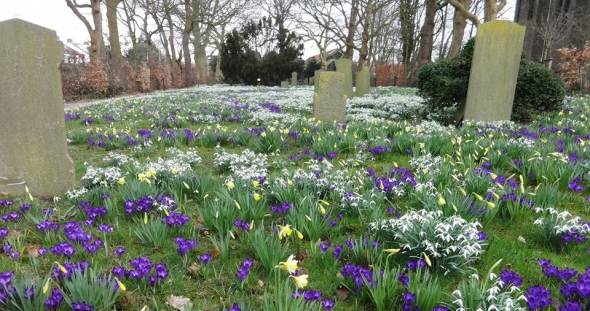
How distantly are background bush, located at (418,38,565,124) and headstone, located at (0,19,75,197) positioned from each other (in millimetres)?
7232

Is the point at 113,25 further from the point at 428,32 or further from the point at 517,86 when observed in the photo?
the point at 517,86

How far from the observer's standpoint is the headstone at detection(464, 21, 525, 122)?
736 centimetres

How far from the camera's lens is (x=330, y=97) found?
8.28 meters

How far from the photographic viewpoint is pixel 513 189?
316cm

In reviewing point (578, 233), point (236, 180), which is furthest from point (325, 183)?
point (578, 233)

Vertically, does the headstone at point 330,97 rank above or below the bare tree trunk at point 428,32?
below

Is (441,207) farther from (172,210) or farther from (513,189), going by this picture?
(172,210)

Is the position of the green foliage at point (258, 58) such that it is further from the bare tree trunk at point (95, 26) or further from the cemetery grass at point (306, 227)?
the cemetery grass at point (306, 227)

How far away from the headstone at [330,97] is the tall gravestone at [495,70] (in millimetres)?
2688

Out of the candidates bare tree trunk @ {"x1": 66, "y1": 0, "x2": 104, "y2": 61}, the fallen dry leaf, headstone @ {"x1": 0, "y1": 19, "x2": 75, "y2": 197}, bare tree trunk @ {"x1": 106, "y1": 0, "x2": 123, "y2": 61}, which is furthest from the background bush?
bare tree trunk @ {"x1": 106, "y1": 0, "x2": 123, "y2": 61}

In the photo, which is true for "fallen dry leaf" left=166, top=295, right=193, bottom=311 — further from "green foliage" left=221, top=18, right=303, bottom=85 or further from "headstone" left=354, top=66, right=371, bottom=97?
"green foliage" left=221, top=18, right=303, bottom=85

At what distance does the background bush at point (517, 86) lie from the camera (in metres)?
7.80

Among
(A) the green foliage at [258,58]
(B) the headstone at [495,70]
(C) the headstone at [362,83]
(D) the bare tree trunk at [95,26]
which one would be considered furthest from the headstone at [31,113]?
(A) the green foliage at [258,58]

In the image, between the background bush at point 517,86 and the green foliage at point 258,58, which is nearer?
the background bush at point 517,86
